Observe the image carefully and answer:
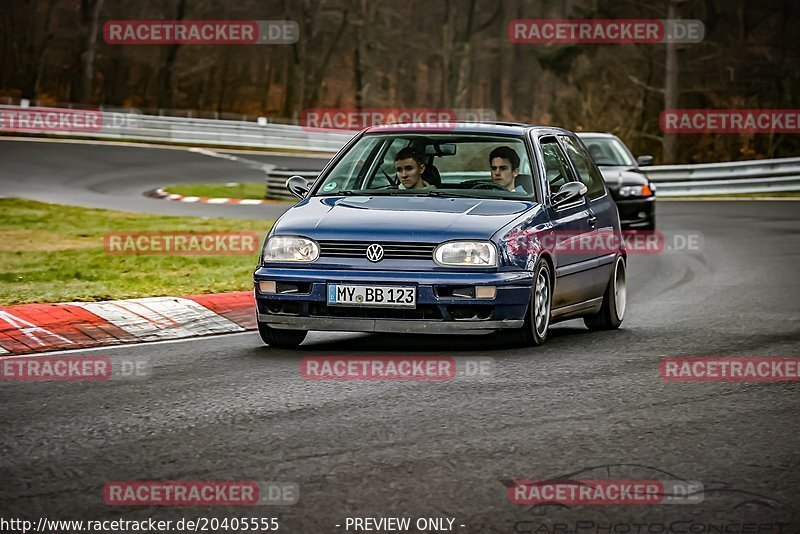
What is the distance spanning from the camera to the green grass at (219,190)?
29.4 metres

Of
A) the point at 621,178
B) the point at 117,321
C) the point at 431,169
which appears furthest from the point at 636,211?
the point at 117,321

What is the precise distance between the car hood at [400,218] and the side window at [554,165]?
76 cm

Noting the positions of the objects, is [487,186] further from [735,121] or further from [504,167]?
[735,121]

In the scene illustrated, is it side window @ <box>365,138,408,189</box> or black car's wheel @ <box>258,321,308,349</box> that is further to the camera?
side window @ <box>365,138,408,189</box>

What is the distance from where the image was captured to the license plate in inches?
355

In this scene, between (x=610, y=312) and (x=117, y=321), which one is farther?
(x=610, y=312)

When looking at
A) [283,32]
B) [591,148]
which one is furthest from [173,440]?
[283,32]

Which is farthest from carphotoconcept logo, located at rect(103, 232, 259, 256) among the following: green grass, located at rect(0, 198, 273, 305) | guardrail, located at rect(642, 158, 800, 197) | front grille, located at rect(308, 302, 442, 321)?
guardrail, located at rect(642, 158, 800, 197)

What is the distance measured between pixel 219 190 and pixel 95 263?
51.6 ft

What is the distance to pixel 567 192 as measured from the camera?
1031 cm

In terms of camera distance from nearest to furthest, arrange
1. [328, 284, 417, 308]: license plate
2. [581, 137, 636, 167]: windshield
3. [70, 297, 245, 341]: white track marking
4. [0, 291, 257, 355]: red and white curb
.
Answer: [328, 284, 417, 308]: license plate, [0, 291, 257, 355]: red and white curb, [70, 297, 245, 341]: white track marking, [581, 137, 636, 167]: windshield

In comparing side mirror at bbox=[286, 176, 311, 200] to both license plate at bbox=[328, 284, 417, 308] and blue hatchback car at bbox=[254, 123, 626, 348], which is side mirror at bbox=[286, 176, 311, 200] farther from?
license plate at bbox=[328, 284, 417, 308]

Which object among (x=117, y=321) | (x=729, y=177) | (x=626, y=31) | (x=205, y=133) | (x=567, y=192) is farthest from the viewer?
(x=205, y=133)

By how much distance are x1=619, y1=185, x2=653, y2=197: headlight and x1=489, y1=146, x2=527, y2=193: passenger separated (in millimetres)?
11293
